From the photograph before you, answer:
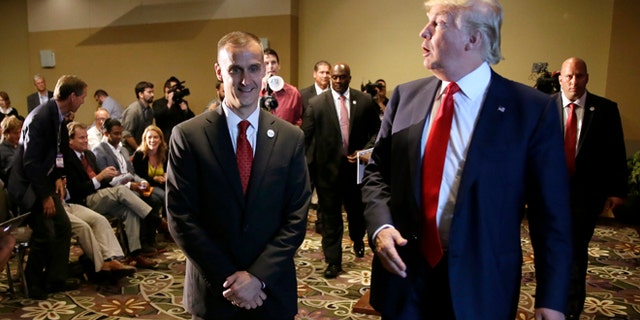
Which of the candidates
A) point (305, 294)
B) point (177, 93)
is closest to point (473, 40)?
point (305, 294)

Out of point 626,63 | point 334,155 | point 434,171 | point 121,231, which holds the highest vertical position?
point 626,63

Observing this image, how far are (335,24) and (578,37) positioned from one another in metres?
3.33

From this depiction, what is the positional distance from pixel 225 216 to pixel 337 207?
7.90 feet

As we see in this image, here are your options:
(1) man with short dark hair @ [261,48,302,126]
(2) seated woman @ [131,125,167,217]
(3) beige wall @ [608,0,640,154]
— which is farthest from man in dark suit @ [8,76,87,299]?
(3) beige wall @ [608,0,640,154]

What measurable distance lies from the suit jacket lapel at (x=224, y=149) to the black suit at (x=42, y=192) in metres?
2.23

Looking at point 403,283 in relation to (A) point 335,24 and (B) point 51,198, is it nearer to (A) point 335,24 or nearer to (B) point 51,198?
(B) point 51,198

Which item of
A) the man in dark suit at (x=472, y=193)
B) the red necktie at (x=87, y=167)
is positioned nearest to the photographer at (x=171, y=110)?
the red necktie at (x=87, y=167)

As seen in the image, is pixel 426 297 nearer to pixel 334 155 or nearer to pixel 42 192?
pixel 334 155

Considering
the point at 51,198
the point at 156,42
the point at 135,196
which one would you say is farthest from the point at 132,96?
the point at 51,198

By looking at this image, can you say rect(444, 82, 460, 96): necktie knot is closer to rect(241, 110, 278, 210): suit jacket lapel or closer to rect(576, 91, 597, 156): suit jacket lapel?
rect(241, 110, 278, 210): suit jacket lapel

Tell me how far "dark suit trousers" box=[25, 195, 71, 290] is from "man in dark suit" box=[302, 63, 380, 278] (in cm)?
192

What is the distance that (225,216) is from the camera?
163 cm

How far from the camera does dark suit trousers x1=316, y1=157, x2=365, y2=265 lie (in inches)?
155

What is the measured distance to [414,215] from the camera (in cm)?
139
